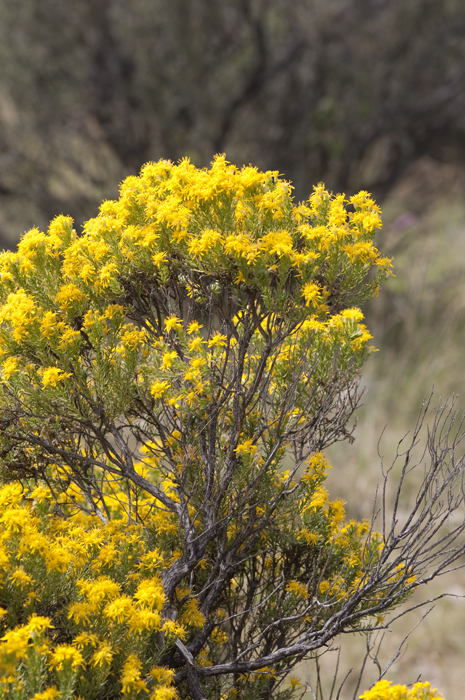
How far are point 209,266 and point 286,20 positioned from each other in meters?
8.00

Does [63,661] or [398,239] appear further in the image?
[398,239]

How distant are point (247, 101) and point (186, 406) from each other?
26.7ft

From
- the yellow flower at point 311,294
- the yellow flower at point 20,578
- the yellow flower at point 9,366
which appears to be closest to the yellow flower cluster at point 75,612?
the yellow flower at point 20,578

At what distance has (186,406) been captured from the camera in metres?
2.02

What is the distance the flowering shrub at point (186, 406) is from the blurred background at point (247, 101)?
549cm

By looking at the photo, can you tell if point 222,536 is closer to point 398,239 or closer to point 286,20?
point 286,20

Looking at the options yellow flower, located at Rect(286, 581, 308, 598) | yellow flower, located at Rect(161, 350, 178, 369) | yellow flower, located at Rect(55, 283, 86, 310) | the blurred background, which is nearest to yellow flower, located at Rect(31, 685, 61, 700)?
yellow flower, located at Rect(161, 350, 178, 369)

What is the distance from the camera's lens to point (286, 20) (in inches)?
340

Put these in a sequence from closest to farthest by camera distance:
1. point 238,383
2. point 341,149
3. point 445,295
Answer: point 238,383 → point 445,295 → point 341,149

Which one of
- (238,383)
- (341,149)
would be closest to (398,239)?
(341,149)

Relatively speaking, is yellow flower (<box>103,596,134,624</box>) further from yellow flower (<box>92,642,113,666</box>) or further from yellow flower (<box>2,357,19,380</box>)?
yellow flower (<box>2,357,19,380</box>)

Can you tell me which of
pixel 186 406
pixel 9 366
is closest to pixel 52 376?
pixel 9 366

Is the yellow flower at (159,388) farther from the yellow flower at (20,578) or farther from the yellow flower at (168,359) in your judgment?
the yellow flower at (20,578)

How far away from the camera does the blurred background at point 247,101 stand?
8.41 metres
